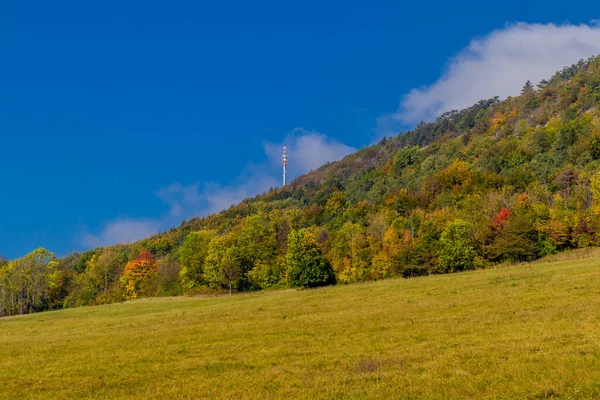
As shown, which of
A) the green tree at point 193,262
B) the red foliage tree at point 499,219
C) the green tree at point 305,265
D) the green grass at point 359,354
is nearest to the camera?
the green grass at point 359,354

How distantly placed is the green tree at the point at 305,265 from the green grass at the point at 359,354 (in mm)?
55866

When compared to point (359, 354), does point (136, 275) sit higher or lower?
higher

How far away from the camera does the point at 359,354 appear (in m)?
20.5

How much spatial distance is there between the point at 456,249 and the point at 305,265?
30971 millimetres

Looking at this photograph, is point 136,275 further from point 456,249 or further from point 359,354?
point 359,354

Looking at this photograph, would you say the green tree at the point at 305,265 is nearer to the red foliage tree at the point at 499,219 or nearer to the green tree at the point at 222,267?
the green tree at the point at 222,267

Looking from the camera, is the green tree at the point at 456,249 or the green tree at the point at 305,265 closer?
the green tree at the point at 456,249

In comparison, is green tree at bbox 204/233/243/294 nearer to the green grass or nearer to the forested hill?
the forested hill

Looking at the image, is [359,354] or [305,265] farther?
[305,265]

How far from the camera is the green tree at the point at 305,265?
9262cm

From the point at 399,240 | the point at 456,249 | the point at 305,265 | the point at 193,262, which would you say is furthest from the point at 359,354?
the point at 193,262

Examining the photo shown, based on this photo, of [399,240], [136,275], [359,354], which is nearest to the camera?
[359,354]

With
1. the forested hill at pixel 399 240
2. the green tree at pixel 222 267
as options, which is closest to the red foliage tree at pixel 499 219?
the forested hill at pixel 399 240

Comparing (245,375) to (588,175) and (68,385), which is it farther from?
(588,175)
